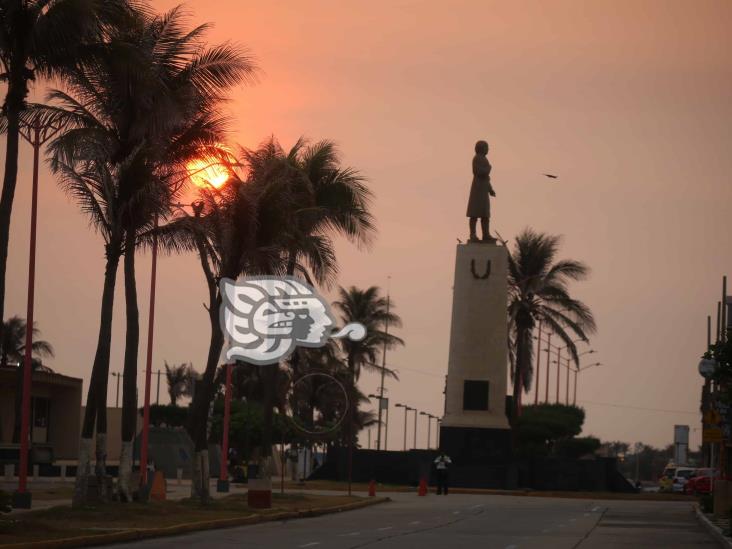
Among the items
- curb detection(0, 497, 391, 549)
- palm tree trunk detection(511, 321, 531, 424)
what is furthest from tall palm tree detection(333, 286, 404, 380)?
curb detection(0, 497, 391, 549)

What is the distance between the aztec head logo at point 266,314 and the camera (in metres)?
43.2

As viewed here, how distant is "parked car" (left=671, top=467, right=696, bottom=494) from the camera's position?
236ft

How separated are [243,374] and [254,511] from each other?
6350 centimetres

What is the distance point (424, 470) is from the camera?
60750 millimetres

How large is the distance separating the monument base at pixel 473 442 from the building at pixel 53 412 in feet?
73.8

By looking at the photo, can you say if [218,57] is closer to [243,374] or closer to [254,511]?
[254,511]

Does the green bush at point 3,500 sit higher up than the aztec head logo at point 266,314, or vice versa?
the aztec head logo at point 266,314

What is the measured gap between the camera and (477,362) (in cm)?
5897

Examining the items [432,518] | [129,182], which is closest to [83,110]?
[129,182]

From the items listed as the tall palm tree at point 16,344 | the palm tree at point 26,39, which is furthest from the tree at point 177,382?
the palm tree at point 26,39

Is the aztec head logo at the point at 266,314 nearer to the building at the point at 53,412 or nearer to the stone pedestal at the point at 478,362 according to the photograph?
the stone pedestal at the point at 478,362

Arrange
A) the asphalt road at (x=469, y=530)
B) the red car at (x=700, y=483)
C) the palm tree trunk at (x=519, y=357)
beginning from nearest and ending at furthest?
the asphalt road at (x=469, y=530) < the red car at (x=700, y=483) < the palm tree trunk at (x=519, y=357)

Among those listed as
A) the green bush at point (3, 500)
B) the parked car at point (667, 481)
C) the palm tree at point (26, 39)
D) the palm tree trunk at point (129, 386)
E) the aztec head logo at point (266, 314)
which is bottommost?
the parked car at point (667, 481)

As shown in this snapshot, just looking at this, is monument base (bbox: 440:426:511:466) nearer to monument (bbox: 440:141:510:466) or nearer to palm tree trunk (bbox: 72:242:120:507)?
monument (bbox: 440:141:510:466)
